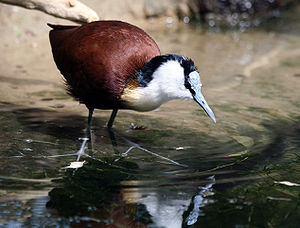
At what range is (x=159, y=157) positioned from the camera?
Answer: 364cm

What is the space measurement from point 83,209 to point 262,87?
3.09 meters

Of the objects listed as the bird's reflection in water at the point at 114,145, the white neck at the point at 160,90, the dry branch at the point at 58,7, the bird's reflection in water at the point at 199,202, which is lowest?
the bird's reflection in water at the point at 114,145

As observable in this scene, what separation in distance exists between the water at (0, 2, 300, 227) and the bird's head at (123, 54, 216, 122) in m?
0.38

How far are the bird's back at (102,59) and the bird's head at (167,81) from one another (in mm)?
122

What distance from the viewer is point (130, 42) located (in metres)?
3.87

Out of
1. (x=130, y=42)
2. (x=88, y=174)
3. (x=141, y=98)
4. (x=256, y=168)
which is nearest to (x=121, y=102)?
(x=141, y=98)

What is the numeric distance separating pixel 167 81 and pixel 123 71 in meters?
0.32

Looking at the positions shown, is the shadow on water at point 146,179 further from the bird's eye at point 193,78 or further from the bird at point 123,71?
the bird's eye at point 193,78

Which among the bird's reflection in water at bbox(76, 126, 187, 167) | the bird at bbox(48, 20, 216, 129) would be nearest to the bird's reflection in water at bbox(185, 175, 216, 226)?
the bird's reflection in water at bbox(76, 126, 187, 167)

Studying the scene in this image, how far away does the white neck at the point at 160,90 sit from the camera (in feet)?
12.0

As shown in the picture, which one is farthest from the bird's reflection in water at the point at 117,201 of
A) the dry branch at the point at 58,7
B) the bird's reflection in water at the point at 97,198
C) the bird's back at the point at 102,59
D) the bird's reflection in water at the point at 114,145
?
the dry branch at the point at 58,7

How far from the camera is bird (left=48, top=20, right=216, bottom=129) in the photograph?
144 inches

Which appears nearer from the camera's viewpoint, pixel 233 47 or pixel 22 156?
pixel 22 156

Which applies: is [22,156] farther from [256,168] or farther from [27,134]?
[256,168]
